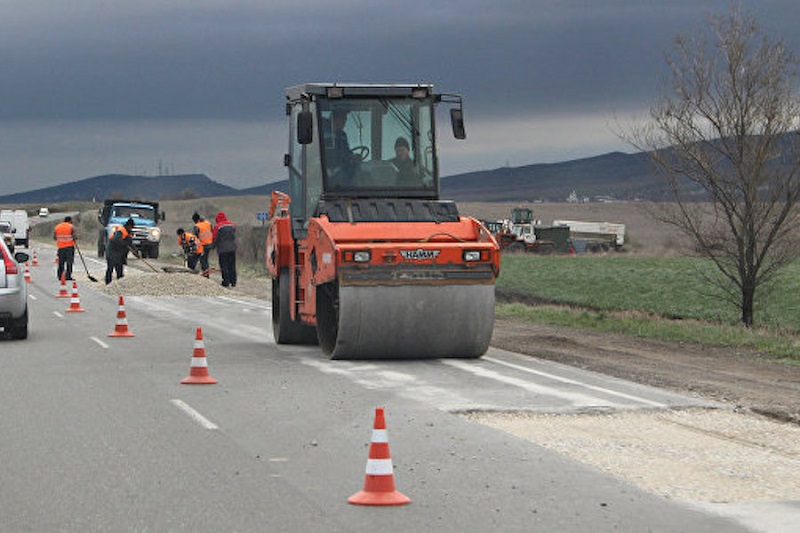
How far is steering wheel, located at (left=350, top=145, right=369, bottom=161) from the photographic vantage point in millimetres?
18516

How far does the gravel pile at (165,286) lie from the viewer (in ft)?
114

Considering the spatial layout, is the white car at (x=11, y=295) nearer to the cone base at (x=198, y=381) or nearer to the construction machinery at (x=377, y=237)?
the construction machinery at (x=377, y=237)

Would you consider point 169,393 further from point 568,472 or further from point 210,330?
point 210,330

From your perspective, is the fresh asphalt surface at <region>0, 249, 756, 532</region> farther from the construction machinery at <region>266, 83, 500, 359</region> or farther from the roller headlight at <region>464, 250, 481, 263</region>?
the roller headlight at <region>464, 250, 481, 263</region>

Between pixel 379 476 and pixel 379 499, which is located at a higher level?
pixel 379 476

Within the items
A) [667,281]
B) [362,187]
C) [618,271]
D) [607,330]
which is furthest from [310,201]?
[618,271]

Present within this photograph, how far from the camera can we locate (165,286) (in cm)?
3512

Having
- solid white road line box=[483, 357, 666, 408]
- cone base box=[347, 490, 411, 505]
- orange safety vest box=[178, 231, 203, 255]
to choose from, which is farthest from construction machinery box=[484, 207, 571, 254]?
cone base box=[347, 490, 411, 505]

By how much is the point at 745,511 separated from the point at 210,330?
52.1 ft

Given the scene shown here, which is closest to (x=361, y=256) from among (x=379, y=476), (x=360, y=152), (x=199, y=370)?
(x=360, y=152)

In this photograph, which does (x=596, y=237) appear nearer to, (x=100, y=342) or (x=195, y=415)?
(x=100, y=342)

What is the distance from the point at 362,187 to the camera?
18.4 metres

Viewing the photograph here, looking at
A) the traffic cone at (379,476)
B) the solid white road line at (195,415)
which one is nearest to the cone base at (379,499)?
the traffic cone at (379,476)

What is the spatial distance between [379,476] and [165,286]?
89.4 ft
